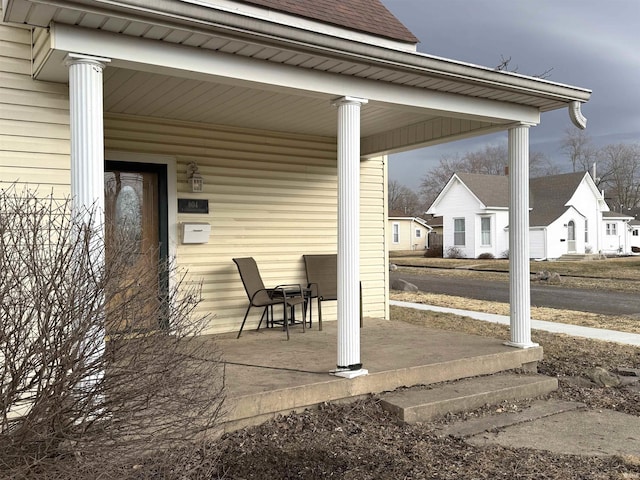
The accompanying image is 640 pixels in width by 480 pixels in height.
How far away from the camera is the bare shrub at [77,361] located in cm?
226

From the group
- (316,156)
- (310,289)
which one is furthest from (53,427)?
(316,156)

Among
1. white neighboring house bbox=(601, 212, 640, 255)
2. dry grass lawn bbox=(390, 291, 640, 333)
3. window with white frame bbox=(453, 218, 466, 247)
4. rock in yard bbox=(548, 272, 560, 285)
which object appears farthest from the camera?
white neighboring house bbox=(601, 212, 640, 255)

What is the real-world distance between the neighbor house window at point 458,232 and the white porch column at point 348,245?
25.8 meters

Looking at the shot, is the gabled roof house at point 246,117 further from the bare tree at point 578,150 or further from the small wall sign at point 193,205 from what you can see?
the bare tree at point 578,150

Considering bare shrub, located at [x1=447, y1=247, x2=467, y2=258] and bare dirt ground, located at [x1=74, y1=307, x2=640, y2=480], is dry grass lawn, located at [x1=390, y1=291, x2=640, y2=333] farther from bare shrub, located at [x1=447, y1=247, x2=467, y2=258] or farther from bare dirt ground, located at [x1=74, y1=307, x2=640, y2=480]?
bare shrub, located at [x1=447, y1=247, x2=467, y2=258]

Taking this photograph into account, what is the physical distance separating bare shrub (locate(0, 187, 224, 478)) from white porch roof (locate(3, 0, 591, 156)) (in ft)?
4.77

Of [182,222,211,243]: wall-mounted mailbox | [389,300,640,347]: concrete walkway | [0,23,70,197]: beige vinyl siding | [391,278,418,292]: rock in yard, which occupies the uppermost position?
[0,23,70,197]: beige vinyl siding

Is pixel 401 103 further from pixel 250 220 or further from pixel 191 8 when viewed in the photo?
pixel 250 220

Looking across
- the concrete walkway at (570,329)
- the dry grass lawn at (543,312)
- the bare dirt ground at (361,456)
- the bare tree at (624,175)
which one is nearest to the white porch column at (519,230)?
the bare dirt ground at (361,456)

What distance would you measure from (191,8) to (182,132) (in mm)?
2847

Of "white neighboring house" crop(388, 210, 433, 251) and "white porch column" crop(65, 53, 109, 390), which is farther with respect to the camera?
"white neighboring house" crop(388, 210, 433, 251)

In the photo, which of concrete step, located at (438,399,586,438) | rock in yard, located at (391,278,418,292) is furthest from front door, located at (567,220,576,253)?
concrete step, located at (438,399,586,438)

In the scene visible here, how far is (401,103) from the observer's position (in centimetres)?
487

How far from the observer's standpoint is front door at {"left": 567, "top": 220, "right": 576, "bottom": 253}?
28656 mm
